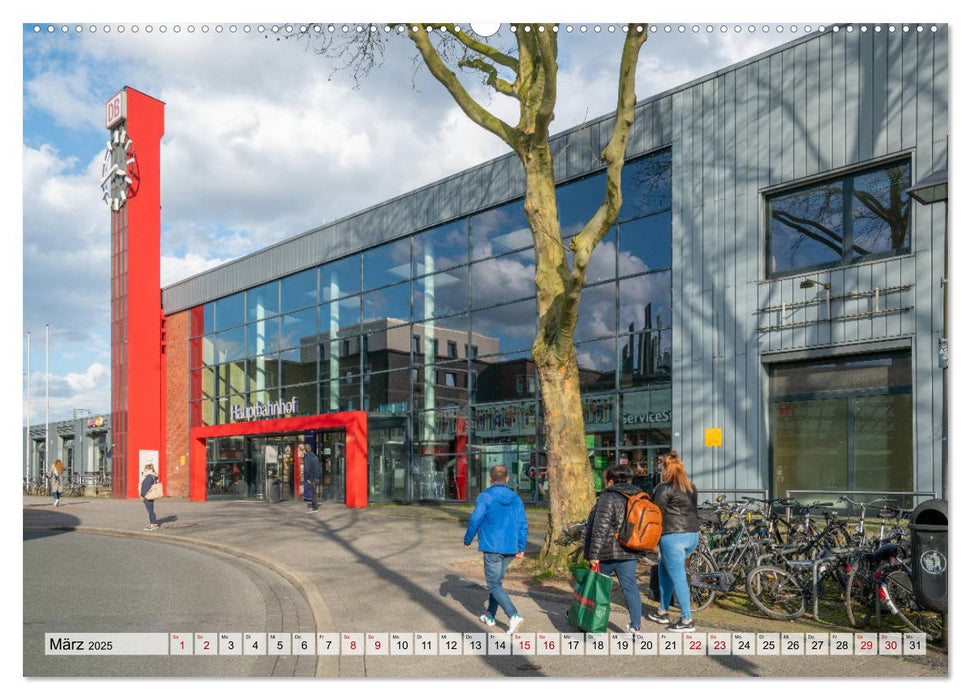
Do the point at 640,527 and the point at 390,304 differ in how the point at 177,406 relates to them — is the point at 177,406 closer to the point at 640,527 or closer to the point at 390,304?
the point at 390,304

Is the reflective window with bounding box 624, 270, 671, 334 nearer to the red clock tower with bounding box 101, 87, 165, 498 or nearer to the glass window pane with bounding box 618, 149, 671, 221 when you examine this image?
the glass window pane with bounding box 618, 149, 671, 221

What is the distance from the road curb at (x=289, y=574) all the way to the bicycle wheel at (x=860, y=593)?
14.7 feet

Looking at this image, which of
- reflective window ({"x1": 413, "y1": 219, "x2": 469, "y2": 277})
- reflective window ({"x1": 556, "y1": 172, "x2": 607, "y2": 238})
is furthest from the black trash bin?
reflective window ({"x1": 413, "y1": 219, "x2": 469, "y2": 277})

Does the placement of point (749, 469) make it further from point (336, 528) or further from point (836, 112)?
point (336, 528)

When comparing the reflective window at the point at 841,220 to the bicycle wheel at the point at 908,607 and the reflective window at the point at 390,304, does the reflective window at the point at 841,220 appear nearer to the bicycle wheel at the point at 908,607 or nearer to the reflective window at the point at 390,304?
the bicycle wheel at the point at 908,607

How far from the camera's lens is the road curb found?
5.82 meters

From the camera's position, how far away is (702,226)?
16125 millimetres

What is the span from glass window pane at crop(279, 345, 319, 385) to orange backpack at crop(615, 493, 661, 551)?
22049 mm

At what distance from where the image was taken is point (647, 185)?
17.6m

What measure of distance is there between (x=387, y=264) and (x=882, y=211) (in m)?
15.0

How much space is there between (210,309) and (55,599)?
25.6 m

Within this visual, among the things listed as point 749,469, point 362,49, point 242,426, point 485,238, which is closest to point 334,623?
point 362,49

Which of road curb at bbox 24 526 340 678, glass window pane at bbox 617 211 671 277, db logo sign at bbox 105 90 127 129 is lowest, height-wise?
road curb at bbox 24 526 340 678

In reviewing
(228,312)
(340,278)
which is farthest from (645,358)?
(228,312)
